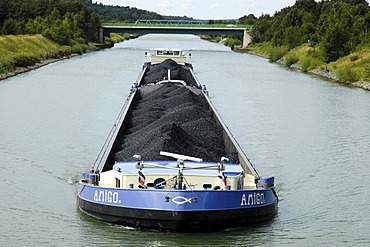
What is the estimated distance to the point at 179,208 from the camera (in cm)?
1084

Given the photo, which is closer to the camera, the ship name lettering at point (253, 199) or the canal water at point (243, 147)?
the ship name lettering at point (253, 199)

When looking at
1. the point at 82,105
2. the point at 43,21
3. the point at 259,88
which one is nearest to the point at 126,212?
the point at 82,105

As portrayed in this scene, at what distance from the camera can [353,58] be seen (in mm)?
47625

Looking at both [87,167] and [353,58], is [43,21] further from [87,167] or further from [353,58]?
[87,167]

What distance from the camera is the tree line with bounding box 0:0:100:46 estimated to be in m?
71.4

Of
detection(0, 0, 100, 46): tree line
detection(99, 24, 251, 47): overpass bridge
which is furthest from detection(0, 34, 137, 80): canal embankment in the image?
detection(99, 24, 251, 47): overpass bridge

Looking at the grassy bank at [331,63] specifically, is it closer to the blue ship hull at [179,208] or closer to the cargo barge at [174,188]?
the cargo barge at [174,188]

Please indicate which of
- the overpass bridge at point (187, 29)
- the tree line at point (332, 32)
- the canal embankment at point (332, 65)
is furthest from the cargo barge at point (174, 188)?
the overpass bridge at point (187, 29)

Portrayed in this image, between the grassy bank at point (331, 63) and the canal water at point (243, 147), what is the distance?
353 centimetres

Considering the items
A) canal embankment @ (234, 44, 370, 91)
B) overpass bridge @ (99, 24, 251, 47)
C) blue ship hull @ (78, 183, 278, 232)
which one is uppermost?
blue ship hull @ (78, 183, 278, 232)

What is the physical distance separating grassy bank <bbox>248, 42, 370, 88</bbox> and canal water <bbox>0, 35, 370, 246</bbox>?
353 cm

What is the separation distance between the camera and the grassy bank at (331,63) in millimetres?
42344

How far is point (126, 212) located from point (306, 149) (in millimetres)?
9840

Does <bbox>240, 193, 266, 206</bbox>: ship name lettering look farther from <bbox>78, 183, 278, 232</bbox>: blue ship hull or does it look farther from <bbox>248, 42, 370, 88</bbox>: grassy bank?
<bbox>248, 42, 370, 88</bbox>: grassy bank
